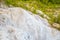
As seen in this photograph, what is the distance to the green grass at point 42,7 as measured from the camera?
7547mm

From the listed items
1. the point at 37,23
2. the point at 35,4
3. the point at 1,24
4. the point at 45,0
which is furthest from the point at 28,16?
the point at 45,0

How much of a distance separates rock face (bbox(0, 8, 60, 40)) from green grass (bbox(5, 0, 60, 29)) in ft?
3.52

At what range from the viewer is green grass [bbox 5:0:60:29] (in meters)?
7.55

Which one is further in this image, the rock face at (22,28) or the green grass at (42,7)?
the green grass at (42,7)

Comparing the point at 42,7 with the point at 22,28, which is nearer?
the point at 22,28

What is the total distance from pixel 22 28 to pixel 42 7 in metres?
3.49

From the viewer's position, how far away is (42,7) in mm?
8945

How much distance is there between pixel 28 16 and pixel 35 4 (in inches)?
114

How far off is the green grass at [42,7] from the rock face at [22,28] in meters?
1.07

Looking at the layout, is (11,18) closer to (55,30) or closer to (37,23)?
(37,23)

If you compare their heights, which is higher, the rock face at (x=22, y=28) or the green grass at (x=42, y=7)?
the rock face at (x=22, y=28)

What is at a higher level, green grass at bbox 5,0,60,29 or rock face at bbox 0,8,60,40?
rock face at bbox 0,8,60,40

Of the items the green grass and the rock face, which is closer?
the rock face

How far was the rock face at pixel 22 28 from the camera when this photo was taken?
16.7ft
